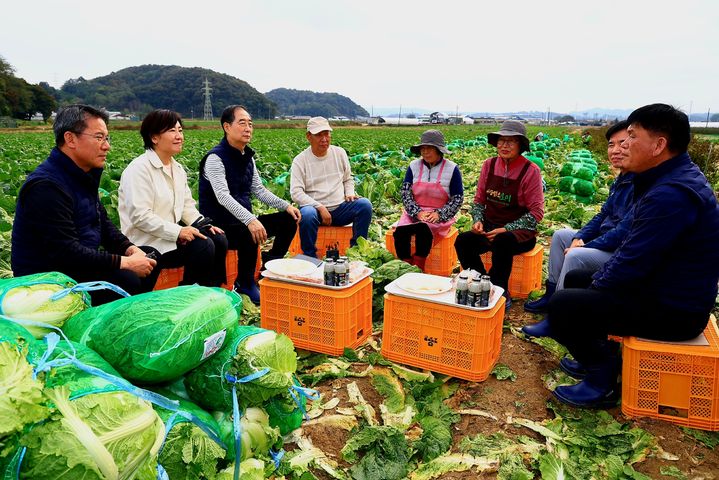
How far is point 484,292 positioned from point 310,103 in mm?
159344

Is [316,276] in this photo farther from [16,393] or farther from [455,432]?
[16,393]

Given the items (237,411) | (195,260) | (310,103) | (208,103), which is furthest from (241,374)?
(310,103)

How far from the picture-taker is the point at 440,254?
18.3 feet

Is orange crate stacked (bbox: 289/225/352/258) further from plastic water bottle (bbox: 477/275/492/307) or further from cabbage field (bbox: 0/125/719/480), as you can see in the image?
plastic water bottle (bbox: 477/275/492/307)

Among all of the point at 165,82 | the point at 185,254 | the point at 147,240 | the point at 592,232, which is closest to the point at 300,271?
the point at 185,254

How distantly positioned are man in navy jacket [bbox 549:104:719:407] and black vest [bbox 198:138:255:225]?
3.37m

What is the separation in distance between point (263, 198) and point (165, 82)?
87.0 m

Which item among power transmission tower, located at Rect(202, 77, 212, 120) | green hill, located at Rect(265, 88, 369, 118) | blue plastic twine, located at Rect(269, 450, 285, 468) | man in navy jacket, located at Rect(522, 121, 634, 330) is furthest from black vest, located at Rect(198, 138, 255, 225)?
green hill, located at Rect(265, 88, 369, 118)

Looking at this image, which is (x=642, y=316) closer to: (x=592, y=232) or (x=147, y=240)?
(x=592, y=232)

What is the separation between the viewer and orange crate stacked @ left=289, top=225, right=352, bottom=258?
5977mm

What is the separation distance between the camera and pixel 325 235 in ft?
19.7

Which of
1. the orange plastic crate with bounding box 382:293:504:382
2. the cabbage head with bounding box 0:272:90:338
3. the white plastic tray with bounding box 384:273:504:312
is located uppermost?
the cabbage head with bounding box 0:272:90:338

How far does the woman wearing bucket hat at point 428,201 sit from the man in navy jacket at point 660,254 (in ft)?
7.51

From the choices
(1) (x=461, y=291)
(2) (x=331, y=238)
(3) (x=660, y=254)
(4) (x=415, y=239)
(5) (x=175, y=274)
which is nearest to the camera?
(3) (x=660, y=254)
